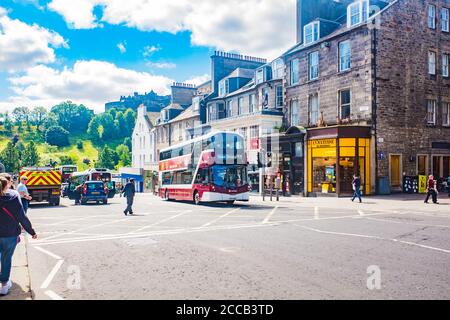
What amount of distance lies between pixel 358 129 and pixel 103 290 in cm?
2462

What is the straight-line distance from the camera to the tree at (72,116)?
163 meters

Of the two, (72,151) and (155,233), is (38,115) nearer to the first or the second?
(72,151)

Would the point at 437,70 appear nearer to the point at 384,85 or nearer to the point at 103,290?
the point at 384,85

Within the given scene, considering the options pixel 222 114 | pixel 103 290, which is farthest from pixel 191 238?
pixel 222 114

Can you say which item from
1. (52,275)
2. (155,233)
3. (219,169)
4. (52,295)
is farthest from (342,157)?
(52,295)

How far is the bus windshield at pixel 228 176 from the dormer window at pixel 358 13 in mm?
14265

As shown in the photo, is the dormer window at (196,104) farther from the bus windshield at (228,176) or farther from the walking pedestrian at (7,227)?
the walking pedestrian at (7,227)

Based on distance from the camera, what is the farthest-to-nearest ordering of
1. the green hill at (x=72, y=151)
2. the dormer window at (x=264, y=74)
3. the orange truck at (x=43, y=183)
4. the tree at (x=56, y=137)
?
the tree at (x=56, y=137) < the green hill at (x=72, y=151) < the dormer window at (x=264, y=74) < the orange truck at (x=43, y=183)

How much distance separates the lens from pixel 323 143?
30203 millimetres

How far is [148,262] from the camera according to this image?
8570mm

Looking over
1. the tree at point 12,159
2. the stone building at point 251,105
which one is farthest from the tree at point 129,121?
the stone building at point 251,105

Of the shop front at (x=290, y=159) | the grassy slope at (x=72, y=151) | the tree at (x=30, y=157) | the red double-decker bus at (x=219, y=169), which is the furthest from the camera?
the grassy slope at (x=72, y=151)

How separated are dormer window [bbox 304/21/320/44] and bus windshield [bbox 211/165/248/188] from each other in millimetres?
14545

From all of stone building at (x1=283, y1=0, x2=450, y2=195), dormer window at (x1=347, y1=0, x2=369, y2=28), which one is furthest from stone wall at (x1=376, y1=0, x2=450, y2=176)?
dormer window at (x1=347, y1=0, x2=369, y2=28)
